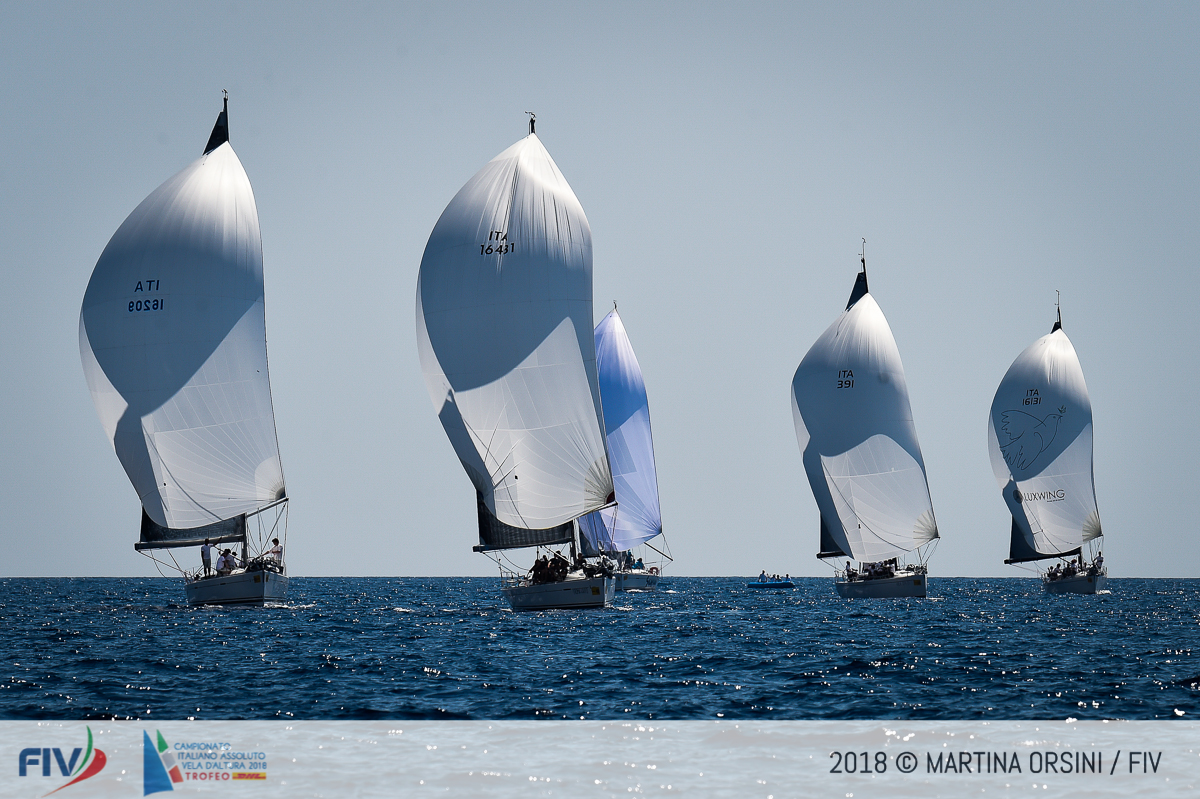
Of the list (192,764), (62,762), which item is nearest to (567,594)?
(192,764)

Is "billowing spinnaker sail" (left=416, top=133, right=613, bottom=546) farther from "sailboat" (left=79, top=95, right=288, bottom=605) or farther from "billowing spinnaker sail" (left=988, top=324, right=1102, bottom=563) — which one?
"billowing spinnaker sail" (left=988, top=324, right=1102, bottom=563)

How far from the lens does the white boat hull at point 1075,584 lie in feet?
219

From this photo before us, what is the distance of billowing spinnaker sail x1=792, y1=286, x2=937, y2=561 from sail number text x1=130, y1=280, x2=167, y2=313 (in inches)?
1180

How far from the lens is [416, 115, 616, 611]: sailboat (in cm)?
3712

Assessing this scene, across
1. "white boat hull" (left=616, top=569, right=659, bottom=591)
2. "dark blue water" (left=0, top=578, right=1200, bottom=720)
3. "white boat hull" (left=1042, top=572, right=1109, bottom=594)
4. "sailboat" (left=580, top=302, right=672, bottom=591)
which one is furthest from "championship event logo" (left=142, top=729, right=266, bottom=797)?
"white boat hull" (left=1042, top=572, right=1109, bottom=594)

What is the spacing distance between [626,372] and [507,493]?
67.0ft

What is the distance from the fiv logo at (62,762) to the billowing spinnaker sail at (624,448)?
136 ft

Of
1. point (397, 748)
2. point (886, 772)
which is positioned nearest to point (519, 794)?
point (397, 748)

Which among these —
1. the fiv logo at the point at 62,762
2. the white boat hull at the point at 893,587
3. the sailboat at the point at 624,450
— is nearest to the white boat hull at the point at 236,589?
the sailboat at the point at 624,450

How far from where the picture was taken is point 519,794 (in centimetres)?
1174

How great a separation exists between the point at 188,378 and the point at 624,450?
76.2ft

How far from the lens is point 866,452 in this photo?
2098 inches

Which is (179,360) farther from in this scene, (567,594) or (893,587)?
(893,587)

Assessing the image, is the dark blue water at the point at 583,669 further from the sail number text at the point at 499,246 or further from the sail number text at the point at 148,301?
the sail number text at the point at 499,246
